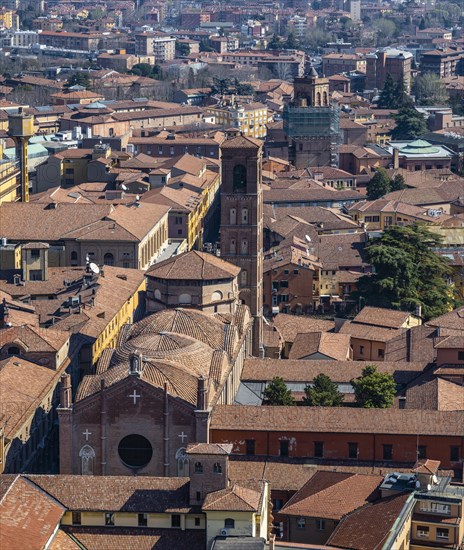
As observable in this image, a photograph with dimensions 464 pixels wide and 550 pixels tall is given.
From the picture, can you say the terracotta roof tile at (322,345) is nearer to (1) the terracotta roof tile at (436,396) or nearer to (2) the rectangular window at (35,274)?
(1) the terracotta roof tile at (436,396)

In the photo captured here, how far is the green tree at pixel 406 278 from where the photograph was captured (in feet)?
269

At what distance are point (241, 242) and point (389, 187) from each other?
47916 mm

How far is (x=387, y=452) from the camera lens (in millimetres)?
55969

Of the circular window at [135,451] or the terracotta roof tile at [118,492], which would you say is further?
the circular window at [135,451]

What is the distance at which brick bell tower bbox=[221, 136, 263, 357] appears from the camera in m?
71.7

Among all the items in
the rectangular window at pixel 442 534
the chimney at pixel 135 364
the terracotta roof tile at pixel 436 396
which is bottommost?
the rectangular window at pixel 442 534

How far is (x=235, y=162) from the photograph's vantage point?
71.7m

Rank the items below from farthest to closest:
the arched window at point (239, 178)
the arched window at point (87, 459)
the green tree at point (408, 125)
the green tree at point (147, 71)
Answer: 1. the green tree at point (147, 71)
2. the green tree at point (408, 125)
3. the arched window at point (239, 178)
4. the arched window at point (87, 459)

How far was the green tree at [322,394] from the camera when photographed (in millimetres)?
60812

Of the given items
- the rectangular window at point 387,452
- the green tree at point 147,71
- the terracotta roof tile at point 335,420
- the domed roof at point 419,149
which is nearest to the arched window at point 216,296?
the terracotta roof tile at point 335,420

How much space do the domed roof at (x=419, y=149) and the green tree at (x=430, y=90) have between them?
125 feet

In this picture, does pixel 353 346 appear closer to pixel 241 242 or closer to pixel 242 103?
pixel 241 242

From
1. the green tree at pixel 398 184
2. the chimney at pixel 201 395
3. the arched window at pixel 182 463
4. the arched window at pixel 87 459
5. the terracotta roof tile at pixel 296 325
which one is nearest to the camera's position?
the chimney at pixel 201 395

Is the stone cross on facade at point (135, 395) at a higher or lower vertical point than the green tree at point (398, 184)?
higher
